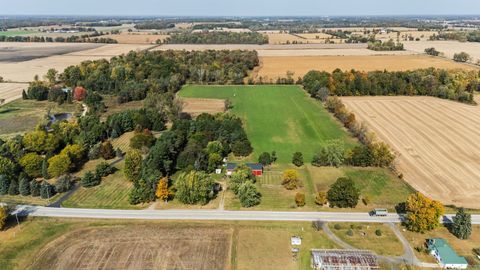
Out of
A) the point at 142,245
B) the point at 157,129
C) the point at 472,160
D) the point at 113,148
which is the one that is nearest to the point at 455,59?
the point at 472,160

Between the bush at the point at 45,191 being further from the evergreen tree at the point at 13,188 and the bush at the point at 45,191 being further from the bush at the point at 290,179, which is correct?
the bush at the point at 290,179

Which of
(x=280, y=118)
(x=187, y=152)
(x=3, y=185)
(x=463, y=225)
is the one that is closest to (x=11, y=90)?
(x=3, y=185)

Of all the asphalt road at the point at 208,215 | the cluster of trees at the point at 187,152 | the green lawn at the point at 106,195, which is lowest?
the asphalt road at the point at 208,215

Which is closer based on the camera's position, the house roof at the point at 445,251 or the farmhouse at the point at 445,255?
the farmhouse at the point at 445,255

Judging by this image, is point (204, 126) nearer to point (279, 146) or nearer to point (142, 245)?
point (279, 146)

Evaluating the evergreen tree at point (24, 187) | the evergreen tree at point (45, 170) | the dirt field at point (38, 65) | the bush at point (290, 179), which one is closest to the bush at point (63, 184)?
the evergreen tree at point (24, 187)

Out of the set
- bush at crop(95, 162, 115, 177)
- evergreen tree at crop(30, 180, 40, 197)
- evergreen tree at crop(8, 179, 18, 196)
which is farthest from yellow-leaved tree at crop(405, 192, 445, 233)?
evergreen tree at crop(8, 179, 18, 196)

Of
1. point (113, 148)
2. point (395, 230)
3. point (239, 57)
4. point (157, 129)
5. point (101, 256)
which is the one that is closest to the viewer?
point (101, 256)
